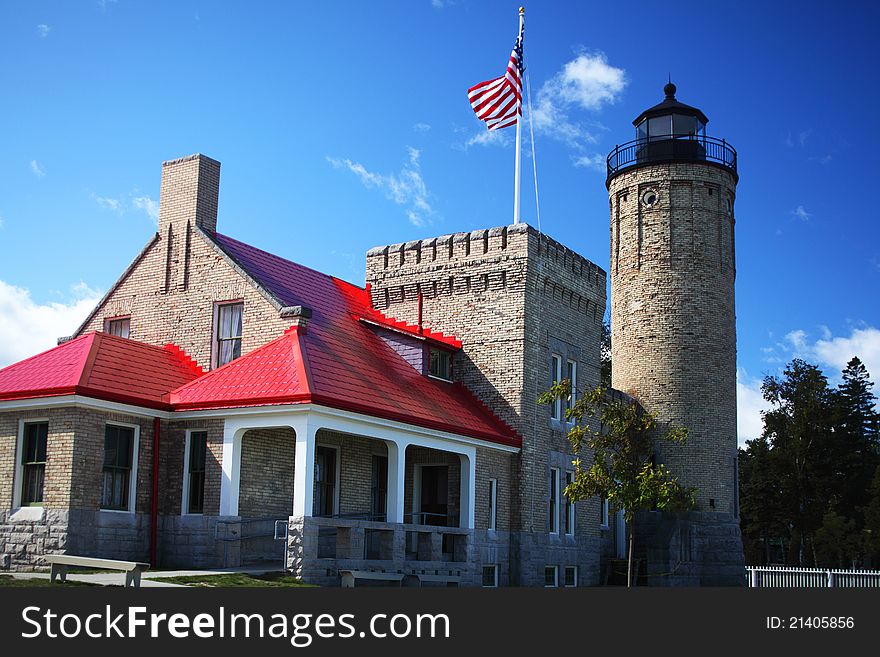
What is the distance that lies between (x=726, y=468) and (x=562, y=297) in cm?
1203

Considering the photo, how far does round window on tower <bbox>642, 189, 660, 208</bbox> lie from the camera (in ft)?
129

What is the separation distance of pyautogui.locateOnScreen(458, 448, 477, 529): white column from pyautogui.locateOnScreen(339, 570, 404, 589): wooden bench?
399 cm

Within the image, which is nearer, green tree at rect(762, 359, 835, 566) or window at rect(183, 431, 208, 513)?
window at rect(183, 431, 208, 513)

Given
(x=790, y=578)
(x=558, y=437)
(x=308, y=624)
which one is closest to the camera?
(x=308, y=624)

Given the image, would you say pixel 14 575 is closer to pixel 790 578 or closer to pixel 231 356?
pixel 231 356

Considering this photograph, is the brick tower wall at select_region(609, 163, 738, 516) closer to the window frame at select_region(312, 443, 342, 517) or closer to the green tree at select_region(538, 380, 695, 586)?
the green tree at select_region(538, 380, 695, 586)

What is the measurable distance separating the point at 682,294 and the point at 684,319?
94cm

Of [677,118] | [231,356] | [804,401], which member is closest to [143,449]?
[231,356]

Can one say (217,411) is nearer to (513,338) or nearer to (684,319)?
(513,338)

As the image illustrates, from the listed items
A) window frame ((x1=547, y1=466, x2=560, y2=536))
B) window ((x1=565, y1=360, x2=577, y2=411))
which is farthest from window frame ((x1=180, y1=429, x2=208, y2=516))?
window ((x1=565, y1=360, x2=577, y2=411))

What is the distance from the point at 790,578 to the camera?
110 feet

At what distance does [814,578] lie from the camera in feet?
109

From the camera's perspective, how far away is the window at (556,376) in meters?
29.5

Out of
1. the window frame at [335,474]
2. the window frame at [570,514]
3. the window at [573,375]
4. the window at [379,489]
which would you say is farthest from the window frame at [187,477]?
the window at [573,375]
